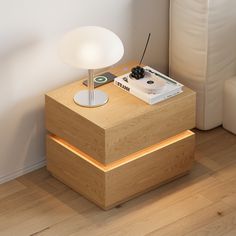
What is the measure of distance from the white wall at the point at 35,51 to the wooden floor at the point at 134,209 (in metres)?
0.15

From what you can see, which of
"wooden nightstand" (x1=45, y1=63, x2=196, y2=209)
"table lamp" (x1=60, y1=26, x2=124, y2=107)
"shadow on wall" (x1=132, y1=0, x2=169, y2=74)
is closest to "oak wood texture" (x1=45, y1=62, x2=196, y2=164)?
"wooden nightstand" (x1=45, y1=63, x2=196, y2=209)

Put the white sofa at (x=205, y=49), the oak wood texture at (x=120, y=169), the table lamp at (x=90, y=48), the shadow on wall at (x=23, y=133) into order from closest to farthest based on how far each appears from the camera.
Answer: the table lamp at (x=90, y=48) < the oak wood texture at (x=120, y=169) < the shadow on wall at (x=23, y=133) < the white sofa at (x=205, y=49)

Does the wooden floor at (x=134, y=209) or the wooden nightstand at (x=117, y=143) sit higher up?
the wooden nightstand at (x=117, y=143)

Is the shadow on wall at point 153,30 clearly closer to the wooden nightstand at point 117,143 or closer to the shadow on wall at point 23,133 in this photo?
the wooden nightstand at point 117,143

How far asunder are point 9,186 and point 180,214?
72cm

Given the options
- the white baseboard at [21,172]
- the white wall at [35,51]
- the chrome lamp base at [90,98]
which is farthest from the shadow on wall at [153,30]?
the white baseboard at [21,172]

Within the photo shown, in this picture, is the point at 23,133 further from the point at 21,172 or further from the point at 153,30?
the point at 153,30

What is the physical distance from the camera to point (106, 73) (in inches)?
122

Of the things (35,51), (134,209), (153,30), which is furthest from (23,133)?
(153,30)

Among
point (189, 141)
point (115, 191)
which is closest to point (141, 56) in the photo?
point (189, 141)

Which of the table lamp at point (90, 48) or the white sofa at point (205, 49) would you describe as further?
the white sofa at point (205, 49)

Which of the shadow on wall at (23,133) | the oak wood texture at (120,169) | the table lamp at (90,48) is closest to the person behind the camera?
the table lamp at (90,48)

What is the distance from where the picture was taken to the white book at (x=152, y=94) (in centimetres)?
288

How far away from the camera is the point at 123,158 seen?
2.84 m
